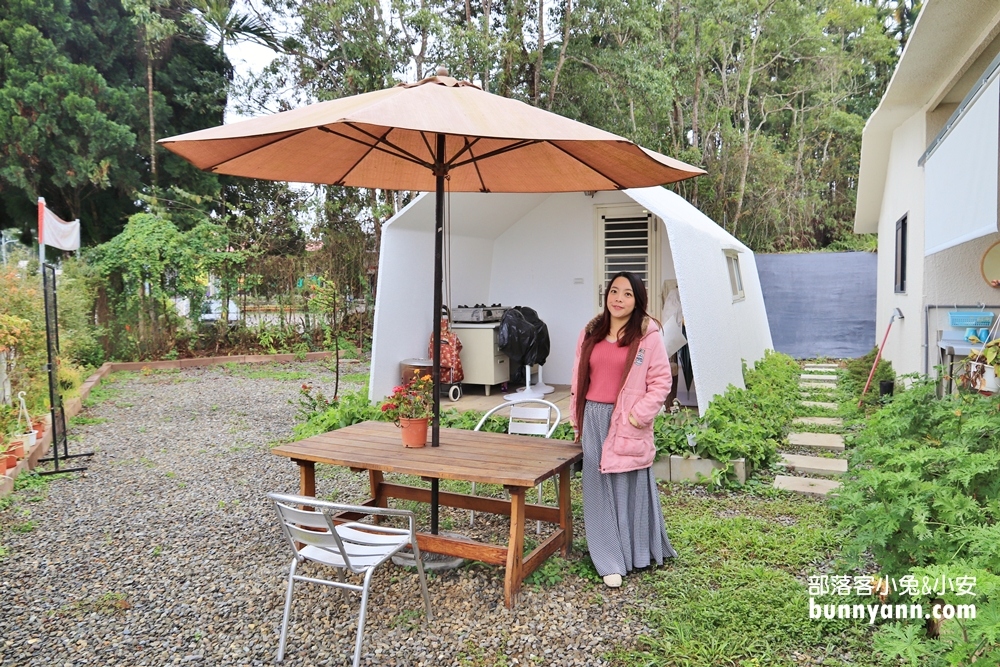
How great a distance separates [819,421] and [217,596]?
6196 millimetres

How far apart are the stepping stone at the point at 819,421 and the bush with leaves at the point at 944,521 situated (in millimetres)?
3612

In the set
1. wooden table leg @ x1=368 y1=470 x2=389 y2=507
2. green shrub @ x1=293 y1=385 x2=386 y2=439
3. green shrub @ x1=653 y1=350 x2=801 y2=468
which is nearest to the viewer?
wooden table leg @ x1=368 y1=470 x2=389 y2=507

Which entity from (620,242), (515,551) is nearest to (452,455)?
(515,551)

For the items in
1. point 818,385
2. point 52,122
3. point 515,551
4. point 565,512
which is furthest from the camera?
point 52,122

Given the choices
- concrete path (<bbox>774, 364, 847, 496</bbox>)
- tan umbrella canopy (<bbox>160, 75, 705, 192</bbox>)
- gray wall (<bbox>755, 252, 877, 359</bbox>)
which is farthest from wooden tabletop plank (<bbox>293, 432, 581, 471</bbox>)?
gray wall (<bbox>755, 252, 877, 359</bbox>)

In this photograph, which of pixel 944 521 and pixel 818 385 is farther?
pixel 818 385

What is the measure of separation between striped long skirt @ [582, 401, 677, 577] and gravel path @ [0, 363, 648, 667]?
0.53 ft

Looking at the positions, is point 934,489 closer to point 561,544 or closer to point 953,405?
point 953,405

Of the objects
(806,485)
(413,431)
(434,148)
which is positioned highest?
(434,148)

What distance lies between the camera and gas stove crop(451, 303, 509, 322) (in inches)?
316

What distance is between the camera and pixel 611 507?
3846mm

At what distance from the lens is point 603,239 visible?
28.7ft

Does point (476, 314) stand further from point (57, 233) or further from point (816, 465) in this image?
point (57, 233)

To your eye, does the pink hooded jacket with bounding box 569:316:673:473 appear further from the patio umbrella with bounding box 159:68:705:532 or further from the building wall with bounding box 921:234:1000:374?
the building wall with bounding box 921:234:1000:374
